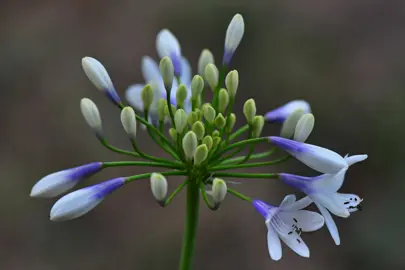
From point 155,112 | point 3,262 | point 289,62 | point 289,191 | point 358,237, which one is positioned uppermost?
point 155,112

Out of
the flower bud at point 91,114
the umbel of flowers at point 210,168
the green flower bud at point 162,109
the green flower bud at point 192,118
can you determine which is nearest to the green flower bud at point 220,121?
the umbel of flowers at point 210,168

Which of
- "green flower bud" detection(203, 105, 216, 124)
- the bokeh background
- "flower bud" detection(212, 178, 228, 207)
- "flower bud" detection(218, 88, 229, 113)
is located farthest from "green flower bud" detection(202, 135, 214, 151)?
the bokeh background

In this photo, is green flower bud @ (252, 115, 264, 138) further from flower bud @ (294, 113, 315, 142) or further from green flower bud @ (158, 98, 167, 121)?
green flower bud @ (158, 98, 167, 121)

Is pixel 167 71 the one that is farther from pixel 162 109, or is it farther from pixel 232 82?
pixel 232 82

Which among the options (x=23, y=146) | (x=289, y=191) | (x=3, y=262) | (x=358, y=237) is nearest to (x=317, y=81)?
(x=289, y=191)

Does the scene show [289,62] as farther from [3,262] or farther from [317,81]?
[3,262]

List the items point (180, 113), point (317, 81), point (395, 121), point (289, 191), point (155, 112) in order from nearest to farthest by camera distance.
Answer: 1. point (180, 113)
2. point (155, 112)
3. point (289, 191)
4. point (395, 121)
5. point (317, 81)

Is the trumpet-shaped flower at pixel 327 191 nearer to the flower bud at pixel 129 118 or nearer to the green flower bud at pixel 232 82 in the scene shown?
the green flower bud at pixel 232 82

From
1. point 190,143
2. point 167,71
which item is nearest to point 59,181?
point 190,143
